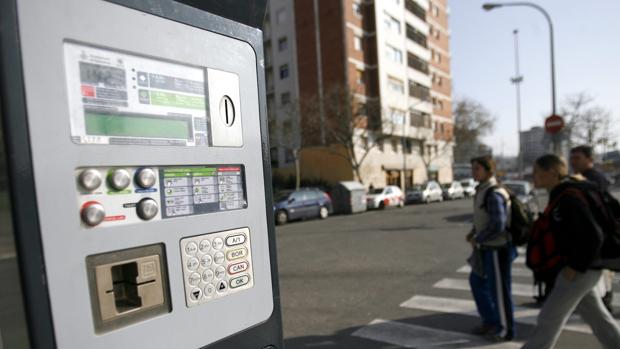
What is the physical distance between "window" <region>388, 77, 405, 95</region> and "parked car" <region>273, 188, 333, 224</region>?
58.1 ft

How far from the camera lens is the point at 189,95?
4.04ft

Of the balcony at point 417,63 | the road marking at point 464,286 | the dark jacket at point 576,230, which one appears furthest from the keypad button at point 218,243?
the balcony at point 417,63

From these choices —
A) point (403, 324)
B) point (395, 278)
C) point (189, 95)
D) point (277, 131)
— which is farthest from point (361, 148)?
point (189, 95)

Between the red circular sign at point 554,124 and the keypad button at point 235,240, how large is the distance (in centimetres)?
1132

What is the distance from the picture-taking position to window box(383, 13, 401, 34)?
32438mm

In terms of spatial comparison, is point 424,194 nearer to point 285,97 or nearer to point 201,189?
point 285,97

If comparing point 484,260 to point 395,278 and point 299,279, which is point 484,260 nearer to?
point 395,278

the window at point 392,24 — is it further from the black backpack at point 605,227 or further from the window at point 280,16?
the black backpack at point 605,227

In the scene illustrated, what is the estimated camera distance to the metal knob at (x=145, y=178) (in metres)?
1.08

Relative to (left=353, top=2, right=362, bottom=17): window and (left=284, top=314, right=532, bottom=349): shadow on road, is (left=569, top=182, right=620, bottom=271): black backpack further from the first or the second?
(left=353, top=2, right=362, bottom=17): window

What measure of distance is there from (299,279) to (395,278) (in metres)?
1.53

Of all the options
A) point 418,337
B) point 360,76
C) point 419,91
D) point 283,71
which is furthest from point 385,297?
point 419,91

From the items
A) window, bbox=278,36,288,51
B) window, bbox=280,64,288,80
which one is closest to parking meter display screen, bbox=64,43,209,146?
window, bbox=280,64,288,80

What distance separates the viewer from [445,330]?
4.01m
